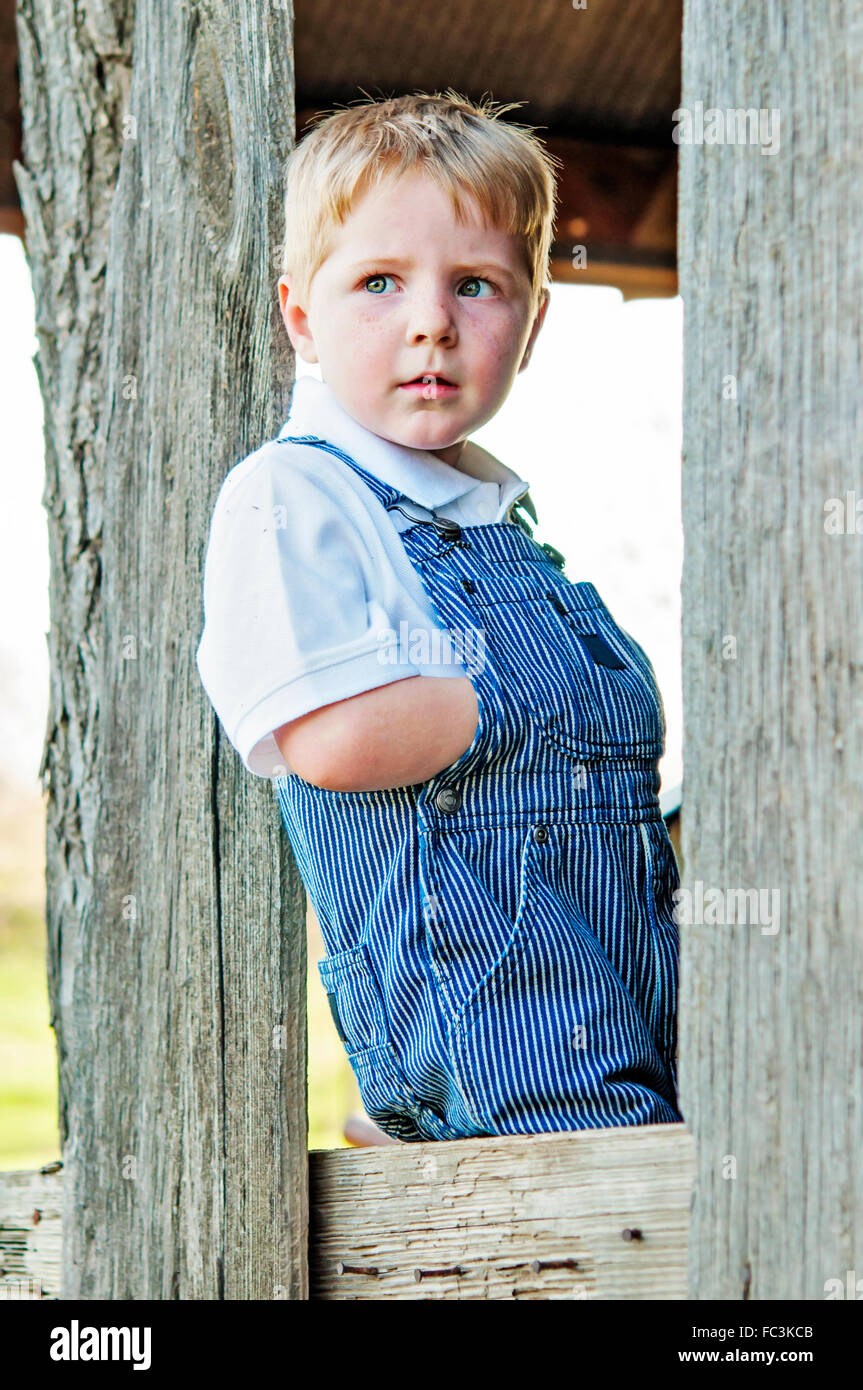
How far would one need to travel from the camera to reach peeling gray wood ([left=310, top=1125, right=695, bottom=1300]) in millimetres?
1175

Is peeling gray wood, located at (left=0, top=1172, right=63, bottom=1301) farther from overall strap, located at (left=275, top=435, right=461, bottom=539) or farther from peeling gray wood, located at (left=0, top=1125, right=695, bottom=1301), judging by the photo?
overall strap, located at (left=275, top=435, right=461, bottom=539)

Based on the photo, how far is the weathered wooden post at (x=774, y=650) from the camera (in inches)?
39.3

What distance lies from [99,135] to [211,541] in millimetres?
1135

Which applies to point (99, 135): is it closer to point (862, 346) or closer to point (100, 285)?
point (100, 285)

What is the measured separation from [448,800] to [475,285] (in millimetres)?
585

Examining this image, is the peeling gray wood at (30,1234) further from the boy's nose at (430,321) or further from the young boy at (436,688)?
the boy's nose at (430,321)

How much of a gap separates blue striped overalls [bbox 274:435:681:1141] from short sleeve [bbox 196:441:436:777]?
0.28 ft

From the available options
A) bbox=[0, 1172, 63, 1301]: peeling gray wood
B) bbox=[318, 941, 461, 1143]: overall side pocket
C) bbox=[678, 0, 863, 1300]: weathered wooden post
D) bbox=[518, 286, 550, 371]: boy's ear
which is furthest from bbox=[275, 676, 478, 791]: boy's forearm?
bbox=[0, 1172, 63, 1301]: peeling gray wood

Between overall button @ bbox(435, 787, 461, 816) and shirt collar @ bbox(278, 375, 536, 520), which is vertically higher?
shirt collar @ bbox(278, 375, 536, 520)

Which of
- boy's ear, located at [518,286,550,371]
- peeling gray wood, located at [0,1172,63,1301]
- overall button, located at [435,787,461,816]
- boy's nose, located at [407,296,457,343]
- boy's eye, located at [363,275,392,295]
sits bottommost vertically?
peeling gray wood, located at [0,1172,63,1301]

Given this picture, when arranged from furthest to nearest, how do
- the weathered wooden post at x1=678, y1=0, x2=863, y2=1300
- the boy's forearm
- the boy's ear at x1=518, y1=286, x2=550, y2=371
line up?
the boy's ear at x1=518, y1=286, x2=550, y2=371, the boy's forearm, the weathered wooden post at x1=678, y1=0, x2=863, y2=1300

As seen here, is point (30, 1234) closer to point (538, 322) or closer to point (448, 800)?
point (448, 800)

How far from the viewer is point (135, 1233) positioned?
1.71 m

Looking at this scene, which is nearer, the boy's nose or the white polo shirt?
the white polo shirt
